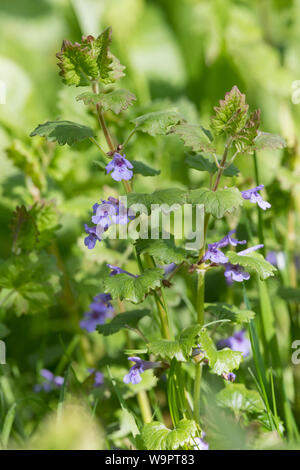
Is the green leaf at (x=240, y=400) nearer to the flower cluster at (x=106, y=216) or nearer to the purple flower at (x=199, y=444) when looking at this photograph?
the purple flower at (x=199, y=444)

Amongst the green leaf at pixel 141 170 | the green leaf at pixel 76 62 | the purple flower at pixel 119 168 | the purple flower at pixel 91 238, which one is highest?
the green leaf at pixel 76 62

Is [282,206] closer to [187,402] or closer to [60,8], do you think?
[187,402]

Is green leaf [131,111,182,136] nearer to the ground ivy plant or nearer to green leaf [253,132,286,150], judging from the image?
the ground ivy plant

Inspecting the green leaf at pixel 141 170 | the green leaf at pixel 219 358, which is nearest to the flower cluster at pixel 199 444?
the green leaf at pixel 219 358

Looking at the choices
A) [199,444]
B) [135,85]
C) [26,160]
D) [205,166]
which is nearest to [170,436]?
[199,444]

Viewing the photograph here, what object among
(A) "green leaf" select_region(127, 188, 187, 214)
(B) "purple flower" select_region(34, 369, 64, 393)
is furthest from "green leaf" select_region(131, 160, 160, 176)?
(B) "purple flower" select_region(34, 369, 64, 393)
